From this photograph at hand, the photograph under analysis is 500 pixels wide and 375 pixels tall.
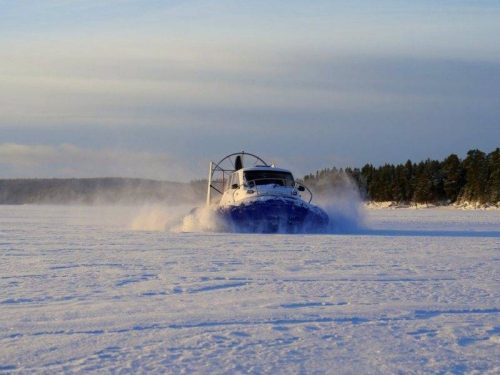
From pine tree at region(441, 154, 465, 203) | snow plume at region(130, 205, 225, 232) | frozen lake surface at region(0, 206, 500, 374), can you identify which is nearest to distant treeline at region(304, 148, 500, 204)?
pine tree at region(441, 154, 465, 203)

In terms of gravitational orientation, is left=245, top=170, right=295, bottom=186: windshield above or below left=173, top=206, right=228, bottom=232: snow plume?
above

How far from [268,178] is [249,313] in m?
15.2

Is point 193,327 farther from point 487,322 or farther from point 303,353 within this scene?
point 487,322

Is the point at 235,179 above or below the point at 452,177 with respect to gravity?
below

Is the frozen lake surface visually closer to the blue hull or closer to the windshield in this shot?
the blue hull

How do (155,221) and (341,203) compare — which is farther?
(341,203)

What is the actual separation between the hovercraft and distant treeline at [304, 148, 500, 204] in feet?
112

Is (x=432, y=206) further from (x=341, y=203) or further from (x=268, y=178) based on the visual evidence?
(x=268, y=178)

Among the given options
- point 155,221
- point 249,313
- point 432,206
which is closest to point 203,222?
point 155,221

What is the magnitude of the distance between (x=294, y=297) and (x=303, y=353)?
252 cm

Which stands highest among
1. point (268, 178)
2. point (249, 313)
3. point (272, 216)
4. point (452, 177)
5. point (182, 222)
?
point (452, 177)

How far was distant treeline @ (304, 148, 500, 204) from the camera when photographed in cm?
6412

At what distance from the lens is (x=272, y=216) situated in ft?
68.8

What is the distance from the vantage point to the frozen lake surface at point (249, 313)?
17.6ft
